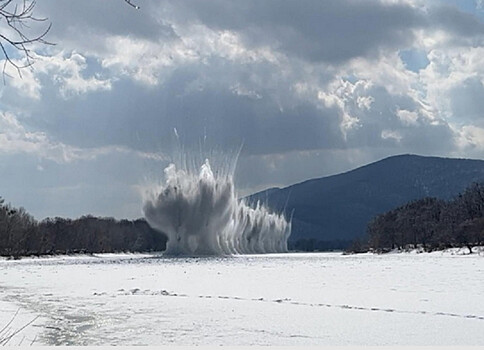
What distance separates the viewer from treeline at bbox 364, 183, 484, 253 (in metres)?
93.1

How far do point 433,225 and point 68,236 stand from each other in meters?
79.7

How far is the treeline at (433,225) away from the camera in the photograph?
9306cm

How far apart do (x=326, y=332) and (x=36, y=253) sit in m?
115

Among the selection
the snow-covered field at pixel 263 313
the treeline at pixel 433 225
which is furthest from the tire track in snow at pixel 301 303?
the treeline at pixel 433 225

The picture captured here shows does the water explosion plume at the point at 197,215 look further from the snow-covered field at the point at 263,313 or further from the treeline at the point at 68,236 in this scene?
the snow-covered field at the point at 263,313

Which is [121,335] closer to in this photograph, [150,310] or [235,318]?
[235,318]

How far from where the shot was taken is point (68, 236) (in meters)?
147

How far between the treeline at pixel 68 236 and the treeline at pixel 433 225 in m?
63.6

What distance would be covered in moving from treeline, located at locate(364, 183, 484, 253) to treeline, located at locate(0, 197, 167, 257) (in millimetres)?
63580

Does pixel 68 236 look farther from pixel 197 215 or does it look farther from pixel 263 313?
pixel 263 313

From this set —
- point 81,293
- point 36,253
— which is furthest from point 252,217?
point 81,293

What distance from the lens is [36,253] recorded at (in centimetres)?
12231

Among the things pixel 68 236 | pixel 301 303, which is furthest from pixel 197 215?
pixel 301 303

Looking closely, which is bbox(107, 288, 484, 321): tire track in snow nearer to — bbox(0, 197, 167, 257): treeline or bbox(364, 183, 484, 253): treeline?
bbox(364, 183, 484, 253): treeline
